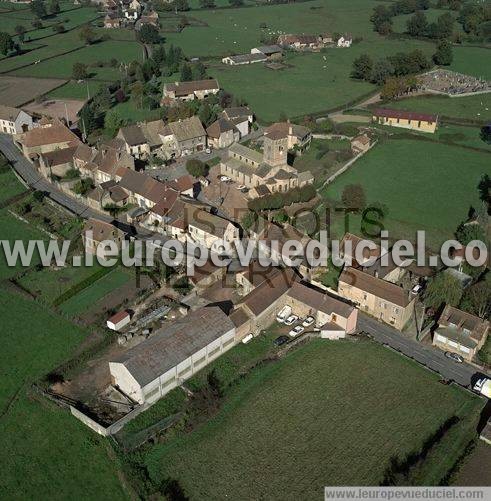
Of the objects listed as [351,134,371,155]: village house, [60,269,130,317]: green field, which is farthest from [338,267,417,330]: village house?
[351,134,371,155]: village house

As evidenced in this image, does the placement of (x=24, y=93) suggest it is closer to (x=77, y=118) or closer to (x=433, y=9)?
(x=77, y=118)

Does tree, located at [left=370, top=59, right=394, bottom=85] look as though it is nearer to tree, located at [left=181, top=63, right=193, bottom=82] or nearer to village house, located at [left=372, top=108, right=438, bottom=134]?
village house, located at [left=372, top=108, right=438, bottom=134]

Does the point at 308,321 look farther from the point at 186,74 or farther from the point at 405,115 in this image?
the point at 186,74

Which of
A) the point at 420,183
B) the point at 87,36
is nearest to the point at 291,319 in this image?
the point at 420,183

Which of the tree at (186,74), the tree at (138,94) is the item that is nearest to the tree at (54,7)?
the tree at (186,74)

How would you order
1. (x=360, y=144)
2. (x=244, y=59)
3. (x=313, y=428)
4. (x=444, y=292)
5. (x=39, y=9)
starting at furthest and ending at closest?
(x=39, y=9), (x=244, y=59), (x=360, y=144), (x=444, y=292), (x=313, y=428)

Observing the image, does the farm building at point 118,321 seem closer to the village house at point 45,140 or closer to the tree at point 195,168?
the tree at point 195,168
